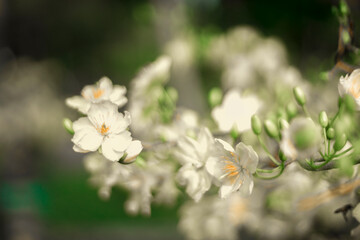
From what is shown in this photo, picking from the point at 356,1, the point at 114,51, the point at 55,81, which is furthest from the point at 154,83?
the point at 114,51

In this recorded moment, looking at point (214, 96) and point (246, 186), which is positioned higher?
point (214, 96)

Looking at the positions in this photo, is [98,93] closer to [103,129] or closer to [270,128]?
[103,129]

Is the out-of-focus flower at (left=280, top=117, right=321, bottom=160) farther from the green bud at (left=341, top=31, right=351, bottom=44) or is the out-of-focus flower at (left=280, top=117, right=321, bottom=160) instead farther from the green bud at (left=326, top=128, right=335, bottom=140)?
the green bud at (left=341, top=31, right=351, bottom=44)

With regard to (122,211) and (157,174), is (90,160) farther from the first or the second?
(122,211)

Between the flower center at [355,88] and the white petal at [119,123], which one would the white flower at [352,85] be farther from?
the white petal at [119,123]

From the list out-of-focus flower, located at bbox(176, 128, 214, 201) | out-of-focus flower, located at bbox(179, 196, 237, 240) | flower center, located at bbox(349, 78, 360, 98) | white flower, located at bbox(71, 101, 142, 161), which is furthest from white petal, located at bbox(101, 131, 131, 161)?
out-of-focus flower, located at bbox(179, 196, 237, 240)

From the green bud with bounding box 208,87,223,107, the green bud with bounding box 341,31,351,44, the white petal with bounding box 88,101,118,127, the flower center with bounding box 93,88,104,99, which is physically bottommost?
the white petal with bounding box 88,101,118,127

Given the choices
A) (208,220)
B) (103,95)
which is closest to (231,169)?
(103,95)
